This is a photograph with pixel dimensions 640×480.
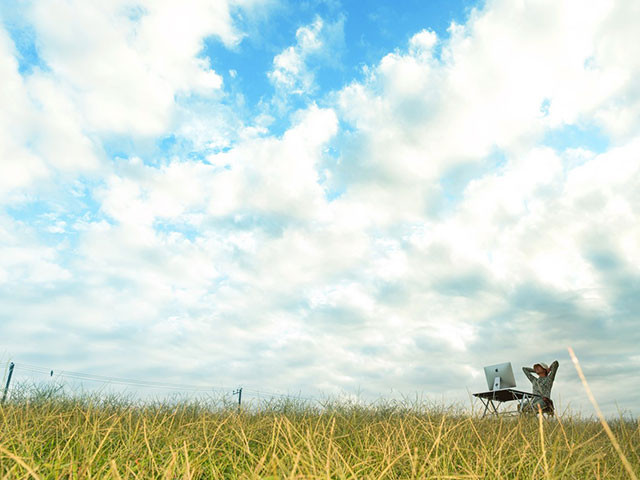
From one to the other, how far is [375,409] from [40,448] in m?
4.73

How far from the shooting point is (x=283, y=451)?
430 cm

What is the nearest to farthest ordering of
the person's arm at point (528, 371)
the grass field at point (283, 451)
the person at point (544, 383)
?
the grass field at point (283, 451) → the person at point (544, 383) → the person's arm at point (528, 371)

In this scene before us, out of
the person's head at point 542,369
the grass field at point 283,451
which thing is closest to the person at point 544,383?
the person's head at point 542,369

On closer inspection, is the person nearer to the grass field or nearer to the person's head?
the person's head

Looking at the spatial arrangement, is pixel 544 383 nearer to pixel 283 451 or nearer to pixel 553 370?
pixel 553 370

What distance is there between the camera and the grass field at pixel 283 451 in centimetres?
344

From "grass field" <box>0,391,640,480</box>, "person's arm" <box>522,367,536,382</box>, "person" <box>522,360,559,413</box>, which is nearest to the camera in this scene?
"grass field" <box>0,391,640,480</box>

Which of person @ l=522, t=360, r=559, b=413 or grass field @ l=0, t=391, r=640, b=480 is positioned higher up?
person @ l=522, t=360, r=559, b=413

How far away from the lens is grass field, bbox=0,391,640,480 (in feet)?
11.3

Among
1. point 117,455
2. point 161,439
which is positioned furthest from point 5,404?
point 117,455

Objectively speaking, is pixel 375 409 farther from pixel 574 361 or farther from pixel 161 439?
pixel 574 361

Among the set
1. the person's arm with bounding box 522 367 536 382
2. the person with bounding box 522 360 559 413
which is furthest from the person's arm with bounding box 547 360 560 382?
the person's arm with bounding box 522 367 536 382

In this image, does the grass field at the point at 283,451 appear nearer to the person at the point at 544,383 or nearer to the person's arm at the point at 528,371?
the person at the point at 544,383

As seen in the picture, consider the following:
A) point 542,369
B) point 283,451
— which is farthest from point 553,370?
point 283,451
